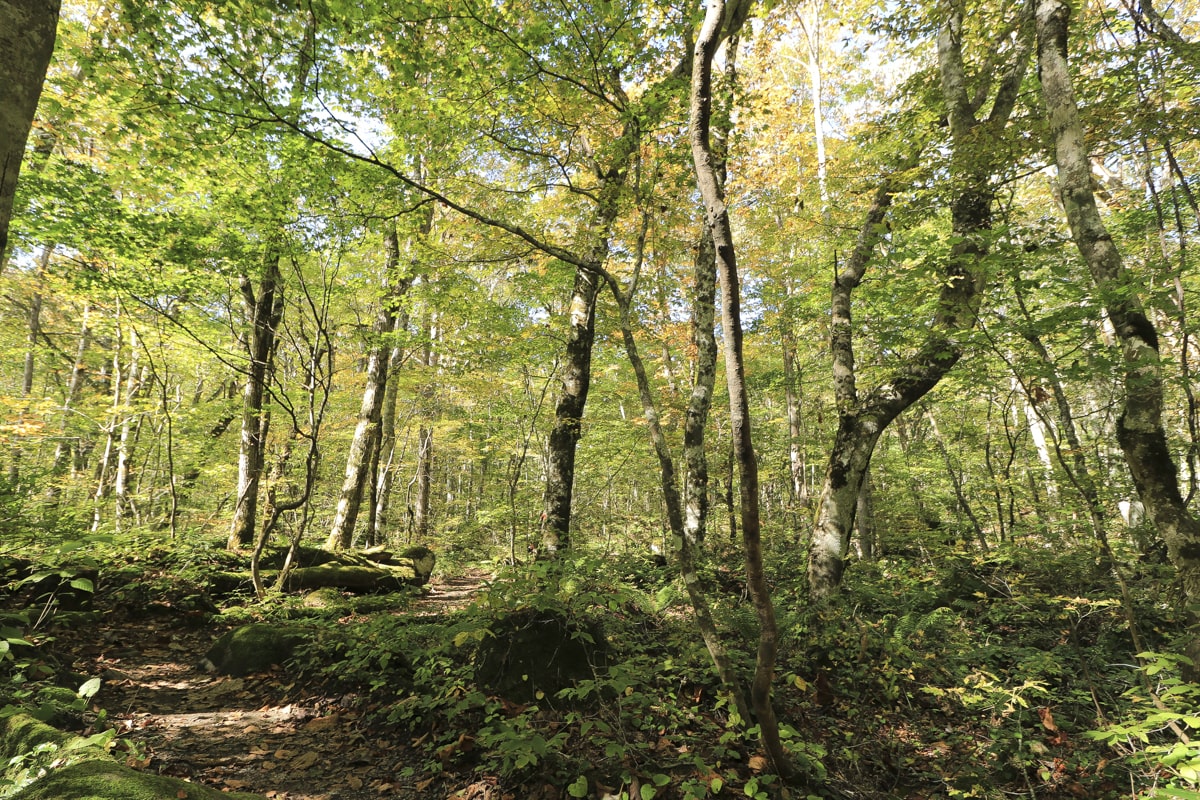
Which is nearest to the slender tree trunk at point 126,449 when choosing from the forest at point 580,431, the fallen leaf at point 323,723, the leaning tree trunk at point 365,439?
the forest at point 580,431

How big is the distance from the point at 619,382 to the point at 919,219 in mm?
10882

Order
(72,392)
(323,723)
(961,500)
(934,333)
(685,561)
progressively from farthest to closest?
(72,392) → (961,500) → (934,333) → (323,723) → (685,561)

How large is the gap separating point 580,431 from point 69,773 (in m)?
6.01

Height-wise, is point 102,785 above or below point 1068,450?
below

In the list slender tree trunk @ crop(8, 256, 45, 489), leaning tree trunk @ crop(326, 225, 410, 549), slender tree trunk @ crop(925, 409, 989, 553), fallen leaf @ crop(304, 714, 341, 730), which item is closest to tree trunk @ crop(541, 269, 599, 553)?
fallen leaf @ crop(304, 714, 341, 730)

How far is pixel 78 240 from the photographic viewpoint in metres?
7.57

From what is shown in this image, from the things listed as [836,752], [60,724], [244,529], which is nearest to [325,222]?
[244,529]

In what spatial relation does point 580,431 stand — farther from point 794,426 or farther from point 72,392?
point 72,392

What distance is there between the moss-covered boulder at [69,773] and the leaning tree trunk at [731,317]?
2.89 metres

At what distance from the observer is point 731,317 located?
2.63 metres

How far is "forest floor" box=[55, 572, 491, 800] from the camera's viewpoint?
360 centimetres

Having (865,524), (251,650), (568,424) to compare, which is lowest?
(251,650)

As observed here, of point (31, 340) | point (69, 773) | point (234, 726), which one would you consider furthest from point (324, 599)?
point (31, 340)

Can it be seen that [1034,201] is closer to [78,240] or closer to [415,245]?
[415,245]
